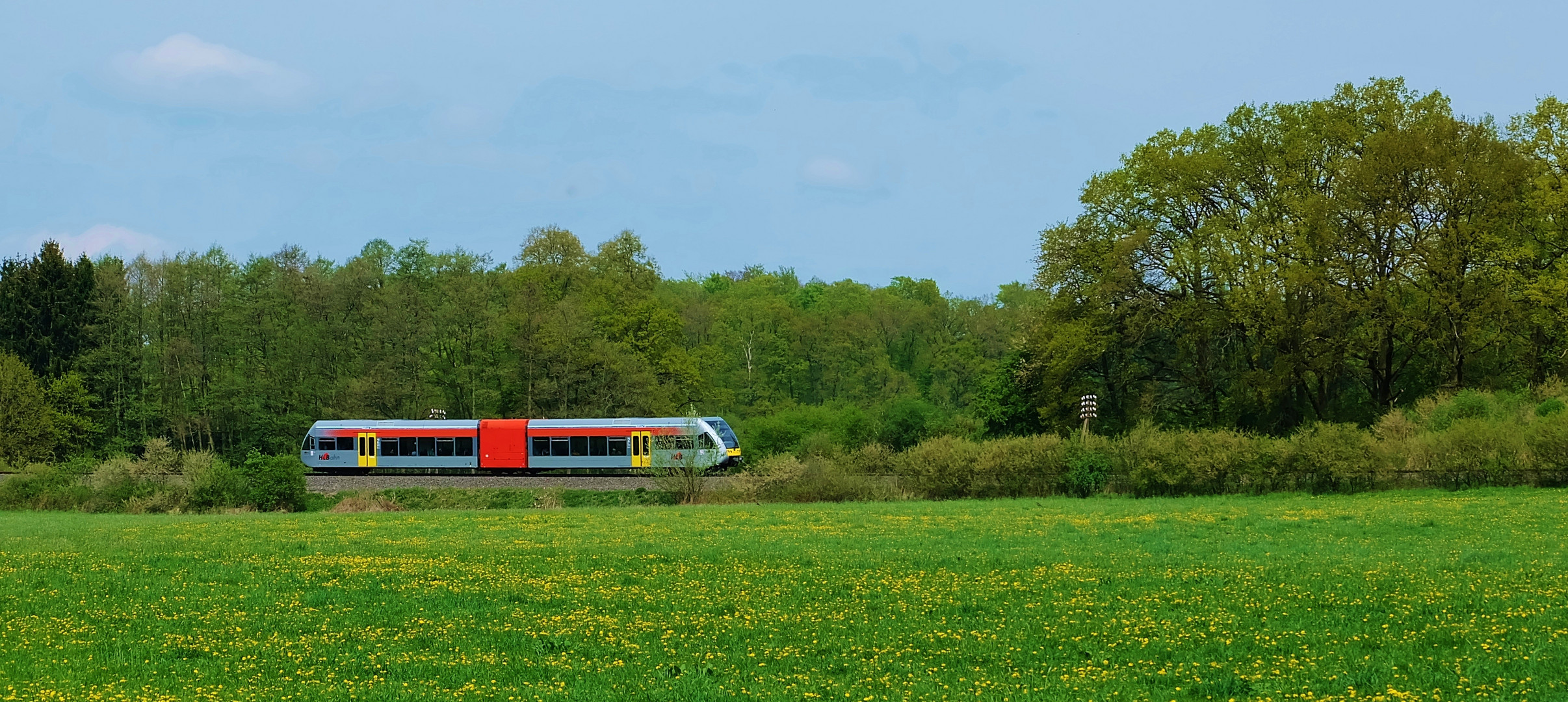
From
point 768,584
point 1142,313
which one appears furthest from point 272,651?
point 1142,313

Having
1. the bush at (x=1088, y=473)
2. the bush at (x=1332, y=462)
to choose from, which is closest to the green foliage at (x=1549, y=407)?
the bush at (x=1332, y=462)

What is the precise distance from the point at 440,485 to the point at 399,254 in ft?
114

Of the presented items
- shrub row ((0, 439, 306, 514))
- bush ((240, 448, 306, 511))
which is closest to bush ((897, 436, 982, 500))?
bush ((240, 448, 306, 511))

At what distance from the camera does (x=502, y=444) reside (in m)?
48.5

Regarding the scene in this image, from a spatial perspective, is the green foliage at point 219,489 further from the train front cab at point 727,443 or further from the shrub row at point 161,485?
the train front cab at point 727,443

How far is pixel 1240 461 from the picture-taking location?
34.3 metres

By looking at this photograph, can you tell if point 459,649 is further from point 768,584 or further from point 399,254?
point 399,254

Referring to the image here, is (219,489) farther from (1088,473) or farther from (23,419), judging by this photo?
(23,419)

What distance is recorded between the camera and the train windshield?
4738 cm

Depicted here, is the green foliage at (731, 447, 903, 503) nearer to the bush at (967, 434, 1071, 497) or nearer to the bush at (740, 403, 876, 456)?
the bush at (967, 434, 1071, 497)

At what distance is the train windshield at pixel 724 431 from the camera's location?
155 ft

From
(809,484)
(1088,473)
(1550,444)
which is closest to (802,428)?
(809,484)

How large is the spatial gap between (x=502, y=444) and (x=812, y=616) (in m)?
38.0

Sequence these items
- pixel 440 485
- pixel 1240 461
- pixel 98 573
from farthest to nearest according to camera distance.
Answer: pixel 440 485
pixel 1240 461
pixel 98 573
